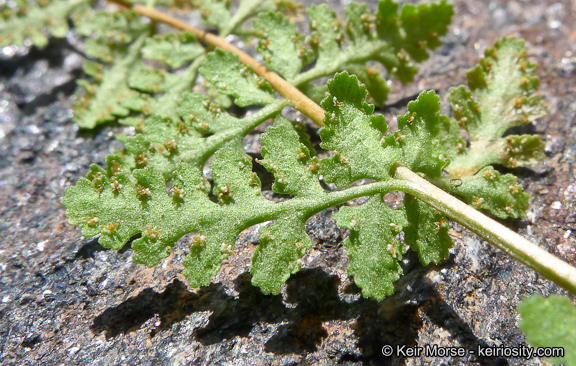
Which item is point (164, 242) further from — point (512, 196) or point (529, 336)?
point (512, 196)

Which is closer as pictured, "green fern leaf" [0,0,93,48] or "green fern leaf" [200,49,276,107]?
"green fern leaf" [200,49,276,107]

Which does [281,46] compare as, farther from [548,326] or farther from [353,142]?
[548,326]

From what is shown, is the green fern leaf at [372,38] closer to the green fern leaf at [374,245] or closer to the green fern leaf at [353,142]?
the green fern leaf at [353,142]

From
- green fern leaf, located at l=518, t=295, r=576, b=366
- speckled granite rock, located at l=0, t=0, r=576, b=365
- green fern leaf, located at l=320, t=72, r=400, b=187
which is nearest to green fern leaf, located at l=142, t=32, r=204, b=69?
speckled granite rock, located at l=0, t=0, r=576, b=365

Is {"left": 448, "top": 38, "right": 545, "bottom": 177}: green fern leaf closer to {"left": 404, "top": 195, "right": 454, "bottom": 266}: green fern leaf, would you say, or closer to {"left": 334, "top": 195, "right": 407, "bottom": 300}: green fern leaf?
{"left": 404, "top": 195, "right": 454, "bottom": 266}: green fern leaf

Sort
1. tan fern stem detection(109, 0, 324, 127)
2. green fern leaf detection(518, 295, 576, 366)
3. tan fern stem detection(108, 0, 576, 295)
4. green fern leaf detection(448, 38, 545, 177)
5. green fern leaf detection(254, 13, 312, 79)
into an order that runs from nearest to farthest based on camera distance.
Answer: green fern leaf detection(518, 295, 576, 366) < tan fern stem detection(108, 0, 576, 295) < green fern leaf detection(448, 38, 545, 177) < tan fern stem detection(109, 0, 324, 127) < green fern leaf detection(254, 13, 312, 79)

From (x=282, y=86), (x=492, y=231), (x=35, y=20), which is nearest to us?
(x=492, y=231)

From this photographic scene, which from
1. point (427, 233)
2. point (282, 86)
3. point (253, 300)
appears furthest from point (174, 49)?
point (427, 233)

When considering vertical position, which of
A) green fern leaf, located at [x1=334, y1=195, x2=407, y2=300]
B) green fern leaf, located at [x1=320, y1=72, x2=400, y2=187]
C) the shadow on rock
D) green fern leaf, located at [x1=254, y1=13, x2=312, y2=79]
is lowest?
the shadow on rock
